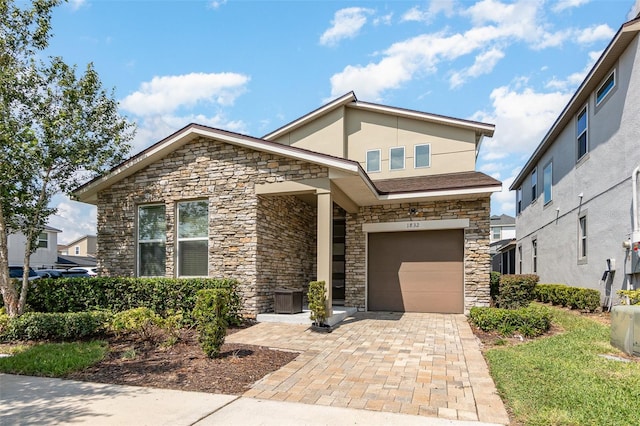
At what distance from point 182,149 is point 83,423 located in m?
7.71

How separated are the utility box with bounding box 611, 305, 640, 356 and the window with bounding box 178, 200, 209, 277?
881cm

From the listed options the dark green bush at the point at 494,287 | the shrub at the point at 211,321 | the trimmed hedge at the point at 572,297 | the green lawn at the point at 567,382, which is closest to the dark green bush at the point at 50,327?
the shrub at the point at 211,321

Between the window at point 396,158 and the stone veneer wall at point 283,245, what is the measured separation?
322 centimetres

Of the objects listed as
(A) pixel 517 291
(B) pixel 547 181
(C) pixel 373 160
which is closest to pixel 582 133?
(B) pixel 547 181

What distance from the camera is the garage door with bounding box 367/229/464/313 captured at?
10.9 metres

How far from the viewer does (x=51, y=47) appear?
892 centimetres

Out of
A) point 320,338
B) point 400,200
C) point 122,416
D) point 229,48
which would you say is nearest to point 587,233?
point 400,200

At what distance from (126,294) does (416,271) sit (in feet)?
26.3

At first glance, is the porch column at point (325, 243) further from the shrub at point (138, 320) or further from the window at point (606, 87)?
the window at point (606, 87)

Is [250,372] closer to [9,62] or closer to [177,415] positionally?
[177,415]

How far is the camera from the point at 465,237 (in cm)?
1069

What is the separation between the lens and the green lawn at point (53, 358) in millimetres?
5477

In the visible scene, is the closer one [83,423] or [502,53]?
[83,423]

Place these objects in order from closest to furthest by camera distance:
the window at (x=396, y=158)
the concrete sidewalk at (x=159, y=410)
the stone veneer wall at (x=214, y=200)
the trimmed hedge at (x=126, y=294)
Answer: the concrete sidewalk at (x=159, y=410)
the trimmed hedge at (x=126, y=294)
the stone veneer wall at (x=214, y=200)
the window at (x=396, y=158)
